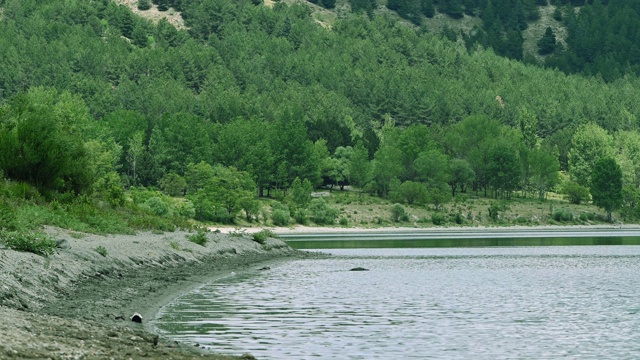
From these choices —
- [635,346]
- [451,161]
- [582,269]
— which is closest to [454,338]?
[635,346]

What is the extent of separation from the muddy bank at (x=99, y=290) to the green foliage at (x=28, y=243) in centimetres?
46

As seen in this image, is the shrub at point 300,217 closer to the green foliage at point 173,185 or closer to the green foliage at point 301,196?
the green foliage at point 301,196

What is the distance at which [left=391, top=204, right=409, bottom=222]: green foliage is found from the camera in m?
171

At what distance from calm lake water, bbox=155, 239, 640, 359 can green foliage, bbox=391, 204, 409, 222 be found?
102 m

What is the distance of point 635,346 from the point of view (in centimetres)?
2995

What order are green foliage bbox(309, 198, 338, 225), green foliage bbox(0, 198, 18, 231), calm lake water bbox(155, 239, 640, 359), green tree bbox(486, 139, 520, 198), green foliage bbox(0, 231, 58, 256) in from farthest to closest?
1. green tree bbox(486, 139, 520, 198)
2. green foliage bbox(309, 198, 338, 225)
3. green foliage bbox(0, 198, 18, 231)
4. green foliage bbox(0, 231, 58, 256)
5. calm lake water bbox(155, 239, 640, 359)

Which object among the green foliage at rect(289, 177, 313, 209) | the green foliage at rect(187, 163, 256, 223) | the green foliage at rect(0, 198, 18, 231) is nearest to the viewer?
the green foliage at rect(0, 198, 18, 231)

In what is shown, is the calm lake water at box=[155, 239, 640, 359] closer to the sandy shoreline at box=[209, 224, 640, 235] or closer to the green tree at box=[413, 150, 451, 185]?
the sandy shoreline at box=[209, 224, 640, 235]

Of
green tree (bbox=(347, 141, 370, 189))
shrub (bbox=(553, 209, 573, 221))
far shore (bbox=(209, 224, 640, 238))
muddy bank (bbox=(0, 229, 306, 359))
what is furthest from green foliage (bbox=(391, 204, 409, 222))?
muddy bank (bbox=(0, 229, 306, 359))

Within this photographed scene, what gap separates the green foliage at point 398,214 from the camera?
17088 cm

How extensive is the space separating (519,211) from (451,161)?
20606 millimetres

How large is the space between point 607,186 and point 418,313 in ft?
483

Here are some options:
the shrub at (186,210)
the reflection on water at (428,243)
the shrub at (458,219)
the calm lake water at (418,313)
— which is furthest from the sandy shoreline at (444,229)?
the calm lake water at (418,313)

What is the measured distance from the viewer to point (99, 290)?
4025cm
